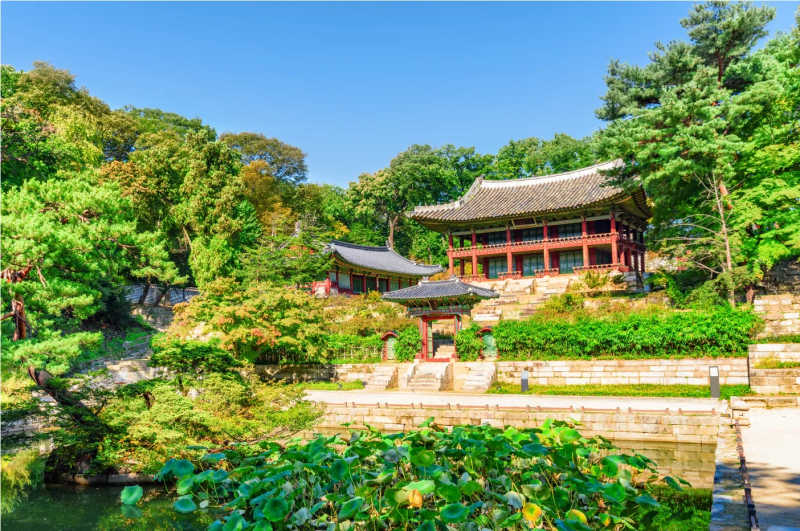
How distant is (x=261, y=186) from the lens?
38.7 metres

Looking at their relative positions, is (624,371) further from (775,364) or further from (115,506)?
(115,506)

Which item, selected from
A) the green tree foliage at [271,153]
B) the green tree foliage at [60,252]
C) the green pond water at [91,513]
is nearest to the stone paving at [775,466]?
the green pond water at [91,513]

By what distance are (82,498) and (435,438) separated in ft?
20.9

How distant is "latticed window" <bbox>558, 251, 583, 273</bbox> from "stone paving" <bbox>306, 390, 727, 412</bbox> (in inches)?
610

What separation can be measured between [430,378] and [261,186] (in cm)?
2588

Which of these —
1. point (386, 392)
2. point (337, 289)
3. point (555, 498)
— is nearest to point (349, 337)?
point (386, 392)

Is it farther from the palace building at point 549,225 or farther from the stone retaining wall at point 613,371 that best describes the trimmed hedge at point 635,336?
the palace building at point 549,225

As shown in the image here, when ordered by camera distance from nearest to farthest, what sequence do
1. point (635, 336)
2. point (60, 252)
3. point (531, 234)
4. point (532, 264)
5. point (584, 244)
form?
point (60, 252) < point (635, 336) < point (584, 244) < point (531, 234) < point (532, 264)

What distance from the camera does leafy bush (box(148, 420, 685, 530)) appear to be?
4488 millimetres

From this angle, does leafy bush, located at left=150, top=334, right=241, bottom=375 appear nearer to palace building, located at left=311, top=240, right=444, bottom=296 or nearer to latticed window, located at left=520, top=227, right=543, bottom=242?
palace building, located at left=311, top=240, right=444, bottom=296

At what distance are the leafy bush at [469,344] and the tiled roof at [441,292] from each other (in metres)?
1.31

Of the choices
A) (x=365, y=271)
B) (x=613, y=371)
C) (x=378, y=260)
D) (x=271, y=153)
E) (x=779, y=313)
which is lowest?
(x=613, y=371)

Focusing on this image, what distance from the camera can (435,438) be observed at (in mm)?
6461

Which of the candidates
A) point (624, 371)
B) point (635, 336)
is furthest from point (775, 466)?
point (635, 336)
